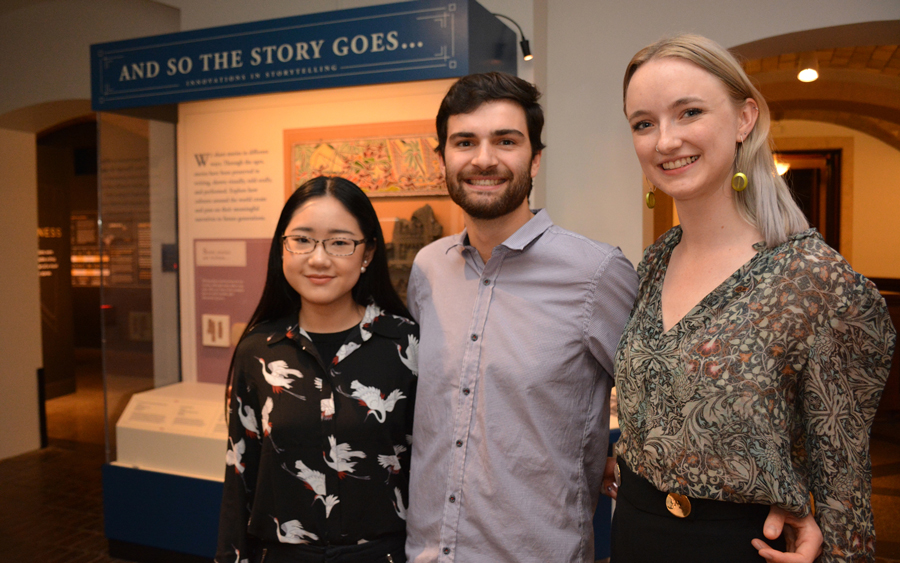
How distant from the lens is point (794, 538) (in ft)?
4.68

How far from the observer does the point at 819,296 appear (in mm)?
1336

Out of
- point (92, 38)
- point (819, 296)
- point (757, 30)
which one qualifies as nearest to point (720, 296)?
point (819, 296)

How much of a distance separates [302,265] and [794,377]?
4.50 ft

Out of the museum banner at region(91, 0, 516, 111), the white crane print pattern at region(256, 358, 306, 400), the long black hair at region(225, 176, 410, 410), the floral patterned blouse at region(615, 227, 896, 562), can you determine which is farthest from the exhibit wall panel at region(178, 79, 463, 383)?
the floral patterned blouse at region(615, 227, 896, 562)

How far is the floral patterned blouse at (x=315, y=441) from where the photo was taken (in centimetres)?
192

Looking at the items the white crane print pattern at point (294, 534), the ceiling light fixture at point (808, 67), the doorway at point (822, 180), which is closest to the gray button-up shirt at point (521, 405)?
the white crane print pattern at point (294, 534)

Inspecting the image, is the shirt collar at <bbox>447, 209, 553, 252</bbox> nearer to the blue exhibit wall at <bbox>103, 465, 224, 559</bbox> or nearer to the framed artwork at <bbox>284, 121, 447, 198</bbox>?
the framed artwork at <bbox>284, 121, 447, 198</bbox>

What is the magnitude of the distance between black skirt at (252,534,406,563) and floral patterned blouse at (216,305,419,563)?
2 cm

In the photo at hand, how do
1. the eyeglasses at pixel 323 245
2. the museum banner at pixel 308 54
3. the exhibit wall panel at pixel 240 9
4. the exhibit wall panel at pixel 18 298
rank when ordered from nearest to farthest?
the eyeglasses at pixel 323 245
the museum banner at pixel 308 54
the exhibit wall panel at pixel 240 9
the exhibit wall panel at pixel 18 298

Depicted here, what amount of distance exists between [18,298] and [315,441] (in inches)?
230

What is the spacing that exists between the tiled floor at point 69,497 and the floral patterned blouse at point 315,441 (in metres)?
2.85

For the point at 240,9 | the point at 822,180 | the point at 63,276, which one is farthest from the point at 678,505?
the point at 822,180

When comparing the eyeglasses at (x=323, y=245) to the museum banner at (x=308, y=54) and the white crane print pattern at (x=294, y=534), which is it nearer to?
the white crane print pattern at (x=294, y=534)

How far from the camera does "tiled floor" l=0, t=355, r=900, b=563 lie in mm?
4359
